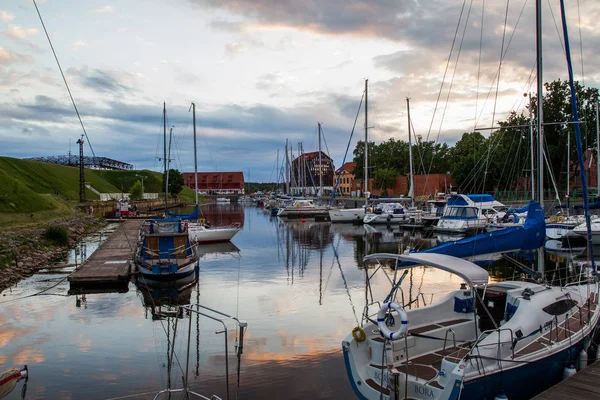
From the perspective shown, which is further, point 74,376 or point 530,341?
point 74,376

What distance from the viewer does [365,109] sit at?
5975cm

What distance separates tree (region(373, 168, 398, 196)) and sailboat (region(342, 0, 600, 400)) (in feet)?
301

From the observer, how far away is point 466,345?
425 inches

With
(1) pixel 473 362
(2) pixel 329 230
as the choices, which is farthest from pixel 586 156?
(1) pixel 473 362

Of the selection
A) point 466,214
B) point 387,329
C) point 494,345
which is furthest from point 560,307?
point 466,214

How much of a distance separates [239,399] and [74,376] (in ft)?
15.4

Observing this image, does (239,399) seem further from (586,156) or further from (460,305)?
(586,156)

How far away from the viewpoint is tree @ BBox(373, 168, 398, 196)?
103062 millimetres

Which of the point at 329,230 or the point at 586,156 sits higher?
the point at 586,156

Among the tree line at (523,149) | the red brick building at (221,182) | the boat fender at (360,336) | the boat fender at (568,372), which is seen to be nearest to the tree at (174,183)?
the red brick building at (221,182)

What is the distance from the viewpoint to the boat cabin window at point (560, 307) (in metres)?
10.9

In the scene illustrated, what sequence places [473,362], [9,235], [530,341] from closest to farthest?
[473,362] → [530,341] → [9,235]

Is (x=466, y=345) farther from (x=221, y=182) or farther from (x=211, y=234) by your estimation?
(x=221, y=182)

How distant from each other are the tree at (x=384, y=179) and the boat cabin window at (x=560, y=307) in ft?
302
